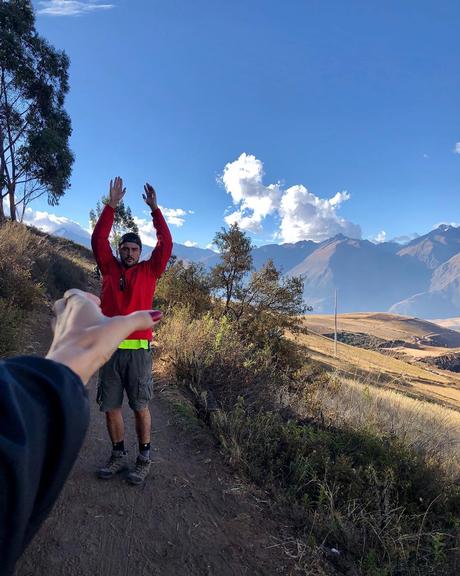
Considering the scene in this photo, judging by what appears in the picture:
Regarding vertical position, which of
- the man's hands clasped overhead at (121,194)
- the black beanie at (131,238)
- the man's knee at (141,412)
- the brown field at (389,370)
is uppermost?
the man's hands clasped overhead at (121,194)

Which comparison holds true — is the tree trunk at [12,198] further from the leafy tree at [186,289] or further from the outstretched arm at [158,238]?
the outstretched arm at [158,238]

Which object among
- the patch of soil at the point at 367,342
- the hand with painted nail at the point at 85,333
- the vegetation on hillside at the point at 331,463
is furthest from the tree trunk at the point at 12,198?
the hand with painted nail at the point at 85,333

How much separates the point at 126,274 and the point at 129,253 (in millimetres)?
219

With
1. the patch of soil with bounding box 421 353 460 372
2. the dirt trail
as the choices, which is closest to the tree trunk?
the dirt trail

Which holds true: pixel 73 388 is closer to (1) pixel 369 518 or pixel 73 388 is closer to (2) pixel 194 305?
(1) pixel 369 518

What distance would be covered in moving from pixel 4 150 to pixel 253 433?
20528 millimetres

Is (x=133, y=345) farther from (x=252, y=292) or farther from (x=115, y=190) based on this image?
(x=252, y=292)

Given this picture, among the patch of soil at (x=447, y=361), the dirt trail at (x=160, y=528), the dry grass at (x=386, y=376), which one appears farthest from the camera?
the patch of soil at (x=447, y=361)

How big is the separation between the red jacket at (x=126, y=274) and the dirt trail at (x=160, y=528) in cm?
143

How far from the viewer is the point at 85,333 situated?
3.23 feet

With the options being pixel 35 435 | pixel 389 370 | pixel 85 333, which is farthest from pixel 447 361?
pixel 35 435

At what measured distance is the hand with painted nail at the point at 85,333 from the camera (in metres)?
0.94

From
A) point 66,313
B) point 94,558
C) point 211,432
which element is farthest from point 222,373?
point 66,313

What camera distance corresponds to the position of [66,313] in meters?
1.08
